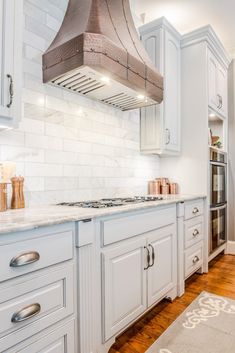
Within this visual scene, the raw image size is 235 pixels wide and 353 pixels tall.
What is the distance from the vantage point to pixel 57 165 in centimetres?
188

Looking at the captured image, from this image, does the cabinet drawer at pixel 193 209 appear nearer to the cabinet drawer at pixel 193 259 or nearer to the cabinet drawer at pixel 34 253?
the cabinet drawer at pixel 193 259

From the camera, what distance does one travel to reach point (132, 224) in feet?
5.19

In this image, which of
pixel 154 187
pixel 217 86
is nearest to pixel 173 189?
pixel 154 187

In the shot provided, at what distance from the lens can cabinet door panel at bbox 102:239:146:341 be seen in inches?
54.3

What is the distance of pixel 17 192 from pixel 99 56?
981 mm

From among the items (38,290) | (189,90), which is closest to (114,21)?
(189,90)

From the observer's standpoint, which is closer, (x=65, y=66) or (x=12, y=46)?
(x=12, y=46)

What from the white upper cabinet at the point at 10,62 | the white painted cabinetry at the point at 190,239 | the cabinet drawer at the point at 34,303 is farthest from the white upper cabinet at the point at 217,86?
the cabinet drawer at the point at 34,303

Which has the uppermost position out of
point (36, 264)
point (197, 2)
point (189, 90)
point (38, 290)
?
point (197, 2)

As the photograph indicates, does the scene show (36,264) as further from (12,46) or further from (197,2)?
(197,2)

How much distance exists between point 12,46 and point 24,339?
1.34 metres

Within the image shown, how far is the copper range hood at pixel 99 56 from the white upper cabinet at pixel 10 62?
364 millimetres

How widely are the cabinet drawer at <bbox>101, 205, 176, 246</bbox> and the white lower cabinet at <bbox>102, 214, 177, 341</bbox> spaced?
0.04m

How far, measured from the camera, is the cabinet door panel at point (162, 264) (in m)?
1.79
